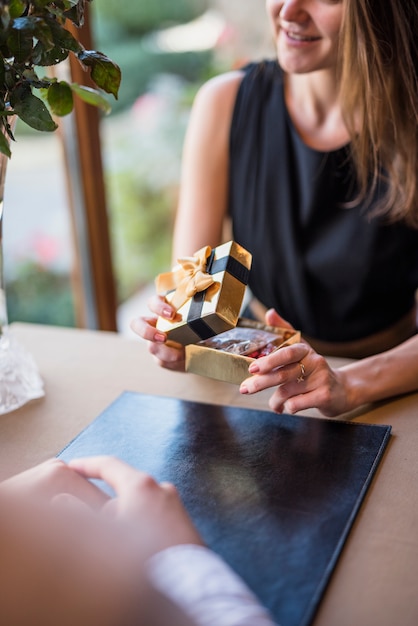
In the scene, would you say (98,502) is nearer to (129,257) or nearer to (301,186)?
(301,186)

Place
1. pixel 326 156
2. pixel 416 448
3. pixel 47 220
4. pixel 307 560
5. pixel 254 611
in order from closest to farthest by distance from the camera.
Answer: pixel 254 611
pixel 307 560
pixel 416 448
pixel 326 156
pixel 47 220

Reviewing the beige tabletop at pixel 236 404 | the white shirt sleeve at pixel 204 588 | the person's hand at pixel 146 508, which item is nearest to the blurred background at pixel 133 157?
the beige tabletop at pixel 236 404

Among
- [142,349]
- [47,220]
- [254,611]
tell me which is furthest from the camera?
[47,220]

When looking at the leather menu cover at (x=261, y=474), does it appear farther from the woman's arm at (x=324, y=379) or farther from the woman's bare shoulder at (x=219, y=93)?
the woman's bare shoulder at (x=219, y=93)

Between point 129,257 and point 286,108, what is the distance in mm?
1535

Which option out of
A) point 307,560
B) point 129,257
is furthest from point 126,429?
point 129,257

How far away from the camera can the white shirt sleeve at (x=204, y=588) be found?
613 mm

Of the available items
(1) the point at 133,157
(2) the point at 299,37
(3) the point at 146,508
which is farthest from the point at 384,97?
(1) the point at 133,157

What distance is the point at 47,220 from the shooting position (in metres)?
2.43

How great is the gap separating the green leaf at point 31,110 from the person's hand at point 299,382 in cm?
42

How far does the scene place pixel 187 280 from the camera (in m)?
1.00

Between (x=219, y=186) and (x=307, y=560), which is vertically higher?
(x=219, y=186)

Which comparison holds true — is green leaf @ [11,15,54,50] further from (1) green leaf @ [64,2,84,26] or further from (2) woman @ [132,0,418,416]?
(2) woman @ [132,0,418,416]

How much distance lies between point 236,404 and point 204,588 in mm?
498
